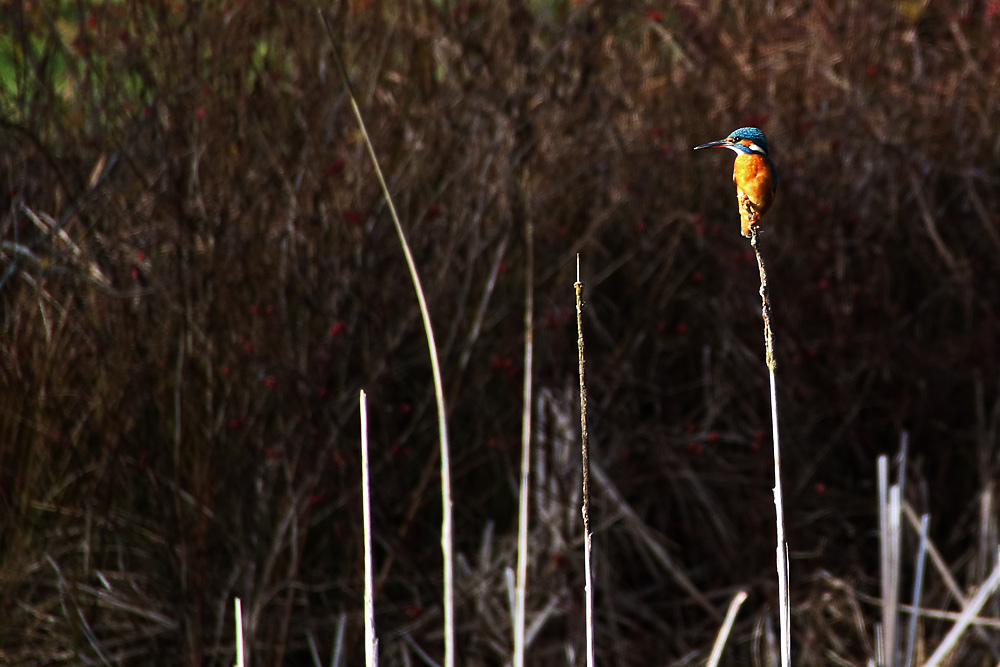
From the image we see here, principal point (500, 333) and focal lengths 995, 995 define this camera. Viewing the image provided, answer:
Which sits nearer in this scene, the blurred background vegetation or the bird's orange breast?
the bird's orange breast

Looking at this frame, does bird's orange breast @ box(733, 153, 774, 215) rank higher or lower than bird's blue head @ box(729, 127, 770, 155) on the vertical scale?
lower

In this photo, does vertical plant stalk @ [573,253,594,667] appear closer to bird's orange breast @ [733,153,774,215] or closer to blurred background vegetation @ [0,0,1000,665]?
bird's orange breast @ [733,153,774,215]

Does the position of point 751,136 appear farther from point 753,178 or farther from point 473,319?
point 473,319

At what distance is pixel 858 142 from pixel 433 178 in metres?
1.34

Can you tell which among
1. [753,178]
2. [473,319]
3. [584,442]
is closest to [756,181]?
[753,178]

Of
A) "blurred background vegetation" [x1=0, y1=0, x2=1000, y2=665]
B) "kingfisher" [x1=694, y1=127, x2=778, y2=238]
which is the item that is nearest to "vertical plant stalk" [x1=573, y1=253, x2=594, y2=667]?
"kingfisher" [x1=694, y1=127, x2=778, y2=238]

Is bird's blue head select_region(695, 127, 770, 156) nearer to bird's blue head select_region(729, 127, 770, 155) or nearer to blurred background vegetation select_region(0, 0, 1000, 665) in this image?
bird's blue head select_region(729, 127, 770, 155)

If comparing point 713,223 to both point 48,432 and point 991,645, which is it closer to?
point 991,645

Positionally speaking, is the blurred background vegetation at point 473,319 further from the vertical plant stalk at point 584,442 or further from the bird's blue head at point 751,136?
the bird's blue head at point 751,136

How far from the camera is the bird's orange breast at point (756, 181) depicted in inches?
26.8

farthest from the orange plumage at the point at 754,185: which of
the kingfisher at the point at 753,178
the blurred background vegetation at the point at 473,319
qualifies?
the blurred background vegetation at the point at 473,319

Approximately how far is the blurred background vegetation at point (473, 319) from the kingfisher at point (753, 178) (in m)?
1.88

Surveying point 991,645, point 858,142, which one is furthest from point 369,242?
point 991,645

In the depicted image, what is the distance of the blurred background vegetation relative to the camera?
2.51 metres
